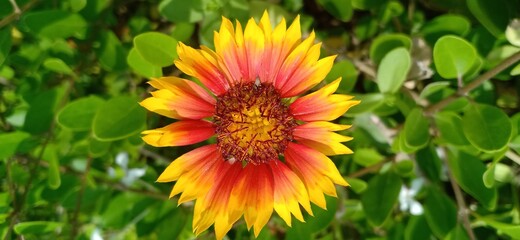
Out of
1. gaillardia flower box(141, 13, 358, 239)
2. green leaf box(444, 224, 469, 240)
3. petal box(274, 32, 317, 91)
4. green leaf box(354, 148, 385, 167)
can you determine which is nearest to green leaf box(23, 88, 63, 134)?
gaillardia flower box(141, 13, 358, 239)

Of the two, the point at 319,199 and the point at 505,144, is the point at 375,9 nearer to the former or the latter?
the point at 505,144

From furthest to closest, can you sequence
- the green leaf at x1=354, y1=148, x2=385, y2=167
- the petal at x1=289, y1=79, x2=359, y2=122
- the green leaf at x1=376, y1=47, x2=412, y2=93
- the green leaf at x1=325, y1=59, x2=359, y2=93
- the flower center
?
the green leaf at x1=354, y1=148, x2=385, y2=167 < the green leaf at x1=325, y1=59, x2=359, y2=93 < the green leaf at x1=376, y1=47, x2=412, y2=93 < the flower center < the petal at x1=289, y1=79, x2=359, y2=122

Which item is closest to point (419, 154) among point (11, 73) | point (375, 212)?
point (375, 212)

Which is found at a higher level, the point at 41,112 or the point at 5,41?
the point at 5,41

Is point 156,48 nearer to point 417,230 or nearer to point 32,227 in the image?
point 32,227

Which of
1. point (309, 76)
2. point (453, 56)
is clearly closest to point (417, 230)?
point (453, 56)

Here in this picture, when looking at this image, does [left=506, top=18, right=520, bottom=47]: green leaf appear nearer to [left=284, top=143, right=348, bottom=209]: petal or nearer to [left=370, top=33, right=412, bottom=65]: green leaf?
[left=370, top=33, right=412, bottom=65]: green leaf
